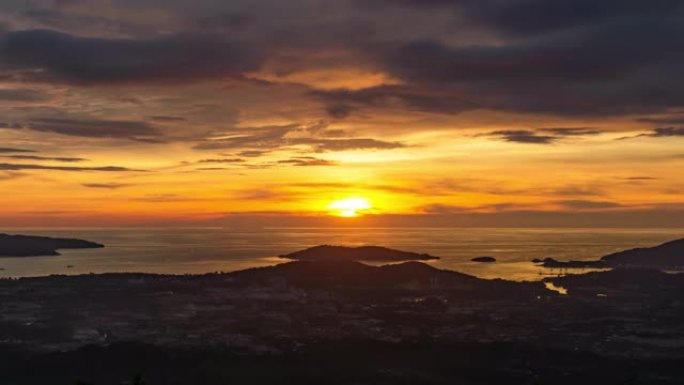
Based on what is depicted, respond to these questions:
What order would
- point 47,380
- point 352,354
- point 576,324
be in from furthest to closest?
point 576,324 < point 352,354 < point 47,380

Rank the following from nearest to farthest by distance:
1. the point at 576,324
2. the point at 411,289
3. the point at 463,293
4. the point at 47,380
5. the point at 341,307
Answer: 1. the point at 47,380
2. the point at 576,324
3. the point at 341,307
4. the point at 463,293
5. the point at 411,289

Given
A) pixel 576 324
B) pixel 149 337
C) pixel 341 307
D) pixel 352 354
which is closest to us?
pixel 352 354

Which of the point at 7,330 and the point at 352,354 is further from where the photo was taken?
the point at 7,330

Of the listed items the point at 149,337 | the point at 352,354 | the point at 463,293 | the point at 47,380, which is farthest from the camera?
the point at 463,293

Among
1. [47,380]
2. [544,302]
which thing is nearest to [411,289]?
[544,302]

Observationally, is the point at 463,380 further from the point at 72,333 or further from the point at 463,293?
the point at 463,293

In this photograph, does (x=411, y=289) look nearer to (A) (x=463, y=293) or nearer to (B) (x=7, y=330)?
(A) (x=463, y=293)

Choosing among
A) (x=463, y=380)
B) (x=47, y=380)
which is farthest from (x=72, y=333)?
(x=463, y=380)

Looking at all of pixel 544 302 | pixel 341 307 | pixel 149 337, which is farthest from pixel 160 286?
pixel 544 302

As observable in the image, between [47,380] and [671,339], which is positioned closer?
[47,380]
